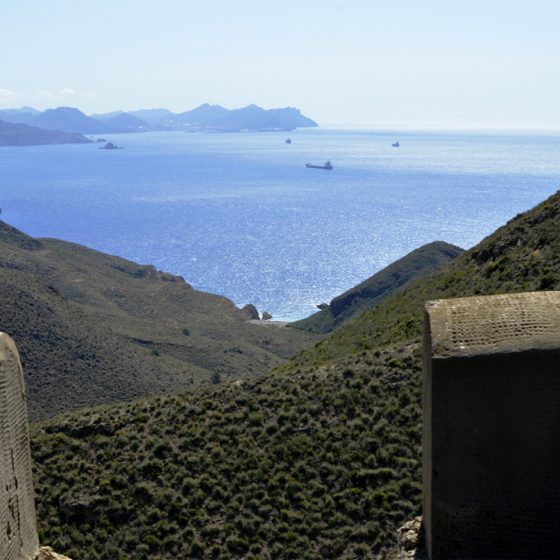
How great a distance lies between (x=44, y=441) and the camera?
19.2 m

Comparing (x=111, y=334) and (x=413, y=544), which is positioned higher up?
(x=413, y=544)

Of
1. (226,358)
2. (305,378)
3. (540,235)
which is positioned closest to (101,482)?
(305,378)

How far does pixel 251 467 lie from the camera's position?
17391mm

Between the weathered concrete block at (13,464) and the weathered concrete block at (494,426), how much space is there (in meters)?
2.99

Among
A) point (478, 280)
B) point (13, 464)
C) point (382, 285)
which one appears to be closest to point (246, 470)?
point (478, 280)

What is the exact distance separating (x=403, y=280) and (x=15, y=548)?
219ft

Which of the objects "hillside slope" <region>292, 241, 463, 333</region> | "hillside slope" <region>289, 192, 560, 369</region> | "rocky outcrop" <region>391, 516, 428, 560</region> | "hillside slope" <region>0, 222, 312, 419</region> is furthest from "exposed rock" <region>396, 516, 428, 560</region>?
"hillside slope" <region>292, 241, 463, 333</region>

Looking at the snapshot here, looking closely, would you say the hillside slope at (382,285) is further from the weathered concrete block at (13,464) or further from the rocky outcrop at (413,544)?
the weathered concrete block at (13,464)

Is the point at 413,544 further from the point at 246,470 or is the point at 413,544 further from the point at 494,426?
the point at 246,470

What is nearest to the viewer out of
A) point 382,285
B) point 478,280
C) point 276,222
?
point 478,280

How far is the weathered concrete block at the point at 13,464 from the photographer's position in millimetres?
4938

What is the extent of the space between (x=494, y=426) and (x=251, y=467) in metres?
12.2

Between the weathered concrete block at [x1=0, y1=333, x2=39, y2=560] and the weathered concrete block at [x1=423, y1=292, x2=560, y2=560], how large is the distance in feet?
9.80

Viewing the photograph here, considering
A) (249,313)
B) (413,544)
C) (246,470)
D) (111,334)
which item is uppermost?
(413,544)
